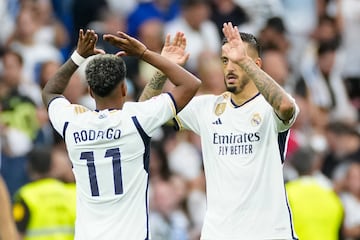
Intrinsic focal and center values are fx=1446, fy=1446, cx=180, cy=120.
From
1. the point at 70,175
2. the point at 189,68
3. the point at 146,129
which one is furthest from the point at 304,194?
the point at 189,68

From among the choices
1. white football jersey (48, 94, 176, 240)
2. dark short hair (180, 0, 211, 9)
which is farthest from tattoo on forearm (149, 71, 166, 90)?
dark short hair (180, 0, 211, 9)

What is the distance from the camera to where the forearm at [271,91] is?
36.7 feet

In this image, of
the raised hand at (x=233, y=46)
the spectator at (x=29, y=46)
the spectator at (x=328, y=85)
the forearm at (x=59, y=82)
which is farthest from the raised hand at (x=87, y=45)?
the spectator at (x=328, y=85)

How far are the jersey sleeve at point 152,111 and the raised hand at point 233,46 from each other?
25.5 inches

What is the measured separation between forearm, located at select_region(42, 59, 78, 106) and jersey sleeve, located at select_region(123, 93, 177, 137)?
0.82 metres

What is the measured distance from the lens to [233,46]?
11320 mm

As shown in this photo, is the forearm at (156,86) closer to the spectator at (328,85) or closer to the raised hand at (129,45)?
the raised hand at (129,45)

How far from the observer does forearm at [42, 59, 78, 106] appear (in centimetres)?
1162

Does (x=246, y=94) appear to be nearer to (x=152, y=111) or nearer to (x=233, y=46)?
(x=233, y=46)

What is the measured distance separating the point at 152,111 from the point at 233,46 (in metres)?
0.90

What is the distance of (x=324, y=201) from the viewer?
14883 mm

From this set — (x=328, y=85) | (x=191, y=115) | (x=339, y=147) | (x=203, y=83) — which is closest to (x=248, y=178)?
(x=191, y=115)

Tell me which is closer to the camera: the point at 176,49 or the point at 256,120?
the point at 256,120

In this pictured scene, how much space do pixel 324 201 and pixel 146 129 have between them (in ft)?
14.4
